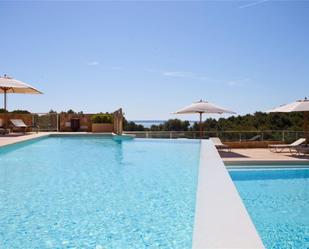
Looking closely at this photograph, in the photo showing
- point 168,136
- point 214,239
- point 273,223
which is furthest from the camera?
point 168,136

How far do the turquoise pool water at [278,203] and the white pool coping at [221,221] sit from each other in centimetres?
88

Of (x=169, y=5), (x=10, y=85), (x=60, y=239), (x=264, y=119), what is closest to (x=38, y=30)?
(x=10, y=85)

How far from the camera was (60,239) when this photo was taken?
11.8 ft

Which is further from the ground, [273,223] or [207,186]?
[207,186]

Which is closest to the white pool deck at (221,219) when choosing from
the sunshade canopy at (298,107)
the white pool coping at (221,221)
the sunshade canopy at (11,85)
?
the white pool coping at (221,221)

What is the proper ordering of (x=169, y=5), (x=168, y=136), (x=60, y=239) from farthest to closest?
(x=168, y=136) < (x=169, y=5) < (x=60, y=239)

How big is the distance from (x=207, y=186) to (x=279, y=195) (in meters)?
2.94

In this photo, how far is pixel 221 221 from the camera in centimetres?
325

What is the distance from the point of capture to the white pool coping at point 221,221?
2736 mm

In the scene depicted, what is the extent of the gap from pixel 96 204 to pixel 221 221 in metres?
2.27

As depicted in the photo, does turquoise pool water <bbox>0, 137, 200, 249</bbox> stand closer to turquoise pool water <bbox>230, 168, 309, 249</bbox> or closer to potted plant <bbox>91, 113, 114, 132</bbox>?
turquoise pool water <bbox>230, 168, 309, 249</bbox>

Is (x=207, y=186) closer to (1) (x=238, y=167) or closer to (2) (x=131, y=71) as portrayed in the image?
(1) (x=238, y=167)

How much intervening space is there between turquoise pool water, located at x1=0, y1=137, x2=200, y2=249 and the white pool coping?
33 centimetres

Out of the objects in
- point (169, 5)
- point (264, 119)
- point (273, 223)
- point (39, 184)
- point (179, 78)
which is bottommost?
point (273, 223)
